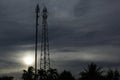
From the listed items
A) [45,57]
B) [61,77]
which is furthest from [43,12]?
[61,77]

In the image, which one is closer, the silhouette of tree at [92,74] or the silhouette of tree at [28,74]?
the silhouette of tree at [92,74]

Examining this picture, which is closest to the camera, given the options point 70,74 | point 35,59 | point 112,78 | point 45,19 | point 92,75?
point 92,75

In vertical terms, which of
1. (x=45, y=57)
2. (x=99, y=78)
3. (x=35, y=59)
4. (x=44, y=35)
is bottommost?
(x=99, y=78)

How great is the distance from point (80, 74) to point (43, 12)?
3164cm

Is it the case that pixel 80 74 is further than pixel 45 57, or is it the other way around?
pixel 45 57

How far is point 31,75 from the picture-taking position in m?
112

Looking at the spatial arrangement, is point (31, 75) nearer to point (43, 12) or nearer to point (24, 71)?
point (24, 71)

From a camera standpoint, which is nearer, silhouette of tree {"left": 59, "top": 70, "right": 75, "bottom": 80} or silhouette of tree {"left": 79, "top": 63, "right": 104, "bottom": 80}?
silhouette of tree {"left": 79, "top": 63, "right": 104, "bottom": 80}

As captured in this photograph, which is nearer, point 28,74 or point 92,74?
point 92,74

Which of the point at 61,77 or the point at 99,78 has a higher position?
the point at 61,77

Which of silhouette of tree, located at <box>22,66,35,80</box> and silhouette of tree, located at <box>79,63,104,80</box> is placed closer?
silhouette of tree, located at <box>79,63,104,80</box>

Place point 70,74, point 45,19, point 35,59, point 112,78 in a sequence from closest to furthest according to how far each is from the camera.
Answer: point 35,59 → point 112,78 → point 45,19 → point 70,74

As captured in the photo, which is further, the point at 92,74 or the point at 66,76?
the point at 66,76

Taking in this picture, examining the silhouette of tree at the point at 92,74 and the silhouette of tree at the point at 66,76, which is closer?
the silhouette of tree at the point at 92,74
